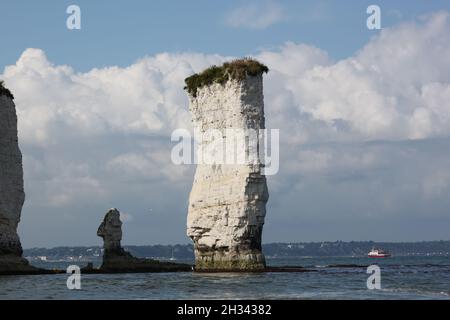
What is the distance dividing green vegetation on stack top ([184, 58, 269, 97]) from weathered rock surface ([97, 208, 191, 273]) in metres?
12.3

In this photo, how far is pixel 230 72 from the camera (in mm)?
52812

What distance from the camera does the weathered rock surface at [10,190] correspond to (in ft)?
174

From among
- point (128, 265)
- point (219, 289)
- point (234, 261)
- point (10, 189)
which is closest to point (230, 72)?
point (234, 261)

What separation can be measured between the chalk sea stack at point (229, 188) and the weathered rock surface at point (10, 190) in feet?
35.1

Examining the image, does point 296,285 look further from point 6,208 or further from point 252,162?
point 6,208

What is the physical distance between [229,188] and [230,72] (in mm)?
7037

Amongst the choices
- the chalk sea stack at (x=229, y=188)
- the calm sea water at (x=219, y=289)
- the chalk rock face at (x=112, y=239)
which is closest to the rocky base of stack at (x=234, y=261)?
the chalk sea stack at (x=229, y=188)

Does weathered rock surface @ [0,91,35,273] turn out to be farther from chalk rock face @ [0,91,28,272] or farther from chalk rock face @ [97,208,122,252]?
chalk rock face @ [97,208,122,252]

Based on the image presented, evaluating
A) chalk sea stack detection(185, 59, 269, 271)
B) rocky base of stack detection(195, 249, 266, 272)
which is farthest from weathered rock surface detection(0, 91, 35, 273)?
rocky base of stack detection(195, 249, 266, 272)

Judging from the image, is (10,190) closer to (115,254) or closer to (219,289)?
(115,254)

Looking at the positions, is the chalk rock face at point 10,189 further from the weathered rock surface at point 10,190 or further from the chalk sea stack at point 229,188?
the chalk sea stack at point 229,188

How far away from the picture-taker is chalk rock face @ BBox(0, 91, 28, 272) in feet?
174

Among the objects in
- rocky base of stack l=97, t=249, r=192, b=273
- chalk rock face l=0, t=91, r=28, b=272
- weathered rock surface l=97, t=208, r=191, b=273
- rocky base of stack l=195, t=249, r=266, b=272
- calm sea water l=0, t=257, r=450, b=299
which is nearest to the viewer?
calm sea water l=0, t=257, r=450, b=299
